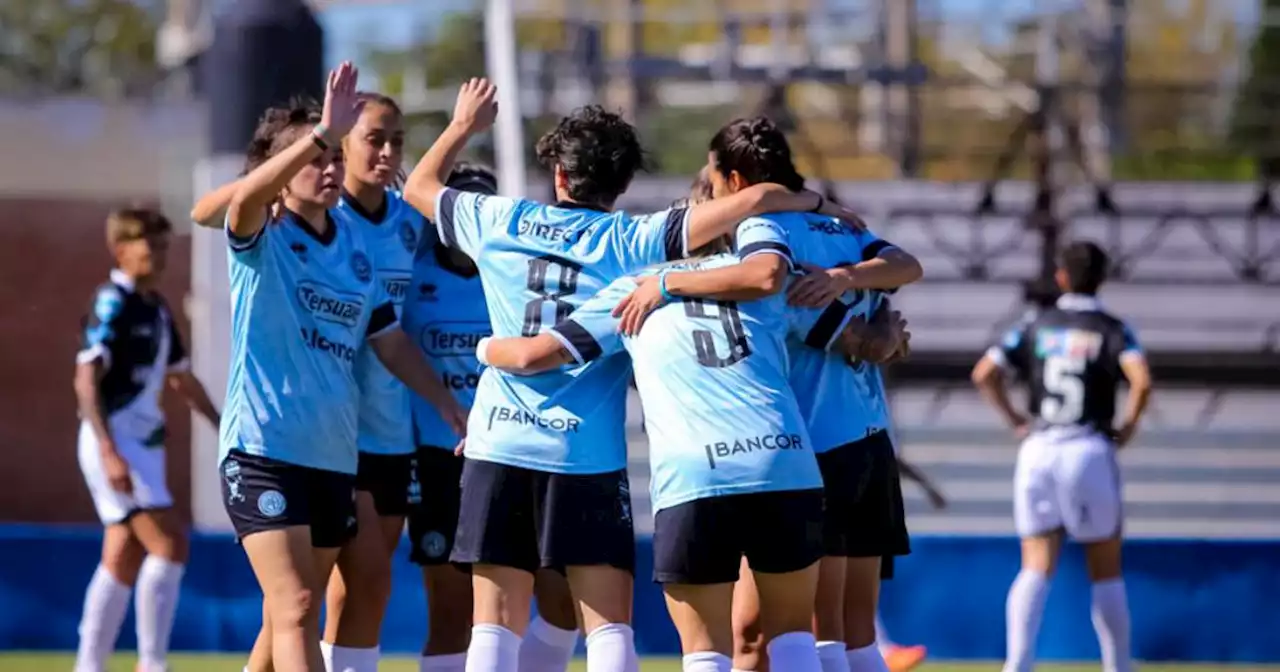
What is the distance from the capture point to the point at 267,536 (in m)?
5.91

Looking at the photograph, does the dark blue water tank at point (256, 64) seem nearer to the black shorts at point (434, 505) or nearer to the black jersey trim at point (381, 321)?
the black shorts at point (434, 505)

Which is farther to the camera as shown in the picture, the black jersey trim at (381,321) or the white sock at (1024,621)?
the white sock at (1024,621)

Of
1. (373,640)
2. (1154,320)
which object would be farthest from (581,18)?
(373,640)

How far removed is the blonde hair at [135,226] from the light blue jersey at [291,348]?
321 centimetres

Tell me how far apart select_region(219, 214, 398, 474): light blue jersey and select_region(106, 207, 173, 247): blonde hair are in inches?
126

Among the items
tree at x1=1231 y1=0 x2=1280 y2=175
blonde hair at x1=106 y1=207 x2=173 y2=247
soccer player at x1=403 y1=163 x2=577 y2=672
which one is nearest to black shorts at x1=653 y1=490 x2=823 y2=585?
soccer player at x1=403 y1=163 x2=577 y2=672

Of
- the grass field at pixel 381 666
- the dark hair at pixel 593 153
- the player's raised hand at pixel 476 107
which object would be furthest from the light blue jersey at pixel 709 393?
the grass field at pixel 381 666

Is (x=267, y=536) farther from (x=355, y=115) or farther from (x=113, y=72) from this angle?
(x=113, y=72)

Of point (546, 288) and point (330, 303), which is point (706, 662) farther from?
point (330, 303)

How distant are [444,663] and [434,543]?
0.40 m

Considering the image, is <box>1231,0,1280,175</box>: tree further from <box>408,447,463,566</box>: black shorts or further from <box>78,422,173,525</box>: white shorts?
<box>408,447,463,566</box>: black shorts

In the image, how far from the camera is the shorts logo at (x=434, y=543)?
6730 mm

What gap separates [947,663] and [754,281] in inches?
217

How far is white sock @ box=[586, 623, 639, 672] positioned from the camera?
18.8ft
